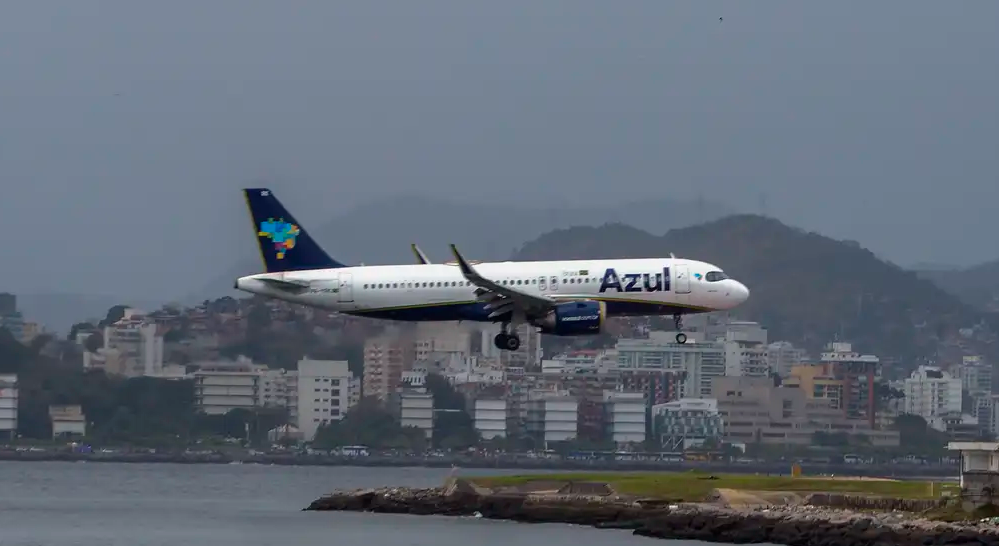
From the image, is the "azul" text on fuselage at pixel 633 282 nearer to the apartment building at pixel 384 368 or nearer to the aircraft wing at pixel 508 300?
the aircraft wing at pixel 508 300

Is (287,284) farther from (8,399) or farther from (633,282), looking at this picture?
(8,399)

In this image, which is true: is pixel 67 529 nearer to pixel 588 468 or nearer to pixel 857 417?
pixel 588 468

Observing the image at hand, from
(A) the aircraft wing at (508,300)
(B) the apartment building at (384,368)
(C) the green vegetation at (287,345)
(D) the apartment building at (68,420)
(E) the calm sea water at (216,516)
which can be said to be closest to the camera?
(A) the aircraft wing at (508,300)

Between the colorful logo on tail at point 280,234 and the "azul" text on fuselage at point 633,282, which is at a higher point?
the colorful logo on tail at point 280,234

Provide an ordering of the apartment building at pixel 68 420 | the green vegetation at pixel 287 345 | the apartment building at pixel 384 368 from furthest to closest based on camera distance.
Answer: the apartment building at pixel 68 420 → the green vegetation at pixel 287 345 → the apartment building at pixel 384 368

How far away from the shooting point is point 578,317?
73.1 meters

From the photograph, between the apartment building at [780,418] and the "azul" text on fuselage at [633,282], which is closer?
the "azul" text on fuselage at [633,282]

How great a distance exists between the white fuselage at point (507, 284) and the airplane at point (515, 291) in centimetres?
3

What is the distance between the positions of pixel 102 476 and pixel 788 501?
2732 inches

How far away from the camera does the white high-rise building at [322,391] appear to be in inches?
6038

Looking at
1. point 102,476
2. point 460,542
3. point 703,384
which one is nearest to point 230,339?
point 102,476

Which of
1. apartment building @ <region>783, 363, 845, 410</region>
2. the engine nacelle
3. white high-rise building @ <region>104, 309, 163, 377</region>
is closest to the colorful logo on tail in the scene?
the engine nacelle

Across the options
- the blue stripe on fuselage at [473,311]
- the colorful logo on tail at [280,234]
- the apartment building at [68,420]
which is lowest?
the apartment building at [68,420]

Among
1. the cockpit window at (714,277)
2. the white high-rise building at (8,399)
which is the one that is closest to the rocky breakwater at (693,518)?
the cockpit window at (714,277)
